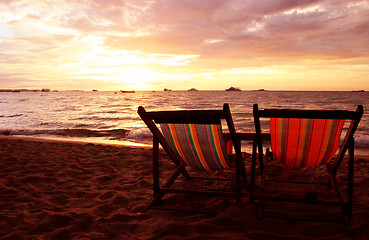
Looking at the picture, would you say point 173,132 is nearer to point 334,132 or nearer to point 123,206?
point 123,206

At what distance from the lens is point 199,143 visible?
268cm

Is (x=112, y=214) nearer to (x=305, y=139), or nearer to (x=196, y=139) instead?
(x=196, y=139)

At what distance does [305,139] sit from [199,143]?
1.06 m

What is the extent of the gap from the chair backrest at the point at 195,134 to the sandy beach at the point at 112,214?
541mm

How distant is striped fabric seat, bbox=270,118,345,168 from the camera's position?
95.0 inches

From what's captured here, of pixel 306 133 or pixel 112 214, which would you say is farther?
pixel 112 214

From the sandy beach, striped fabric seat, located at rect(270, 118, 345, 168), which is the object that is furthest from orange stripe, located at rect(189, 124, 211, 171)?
striped fabric seat, located at rect(270, 118, 345, 168)

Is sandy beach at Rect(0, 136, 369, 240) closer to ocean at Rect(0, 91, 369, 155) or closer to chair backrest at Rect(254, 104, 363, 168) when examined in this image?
chair backrest at Rect(254, 104, 363, 168)

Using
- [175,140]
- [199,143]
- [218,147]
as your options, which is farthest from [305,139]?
[175,140]

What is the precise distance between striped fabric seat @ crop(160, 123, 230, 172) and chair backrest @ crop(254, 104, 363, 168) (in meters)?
0.41

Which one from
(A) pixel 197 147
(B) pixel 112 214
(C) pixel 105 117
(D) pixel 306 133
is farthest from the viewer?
(C) pixel 105 117

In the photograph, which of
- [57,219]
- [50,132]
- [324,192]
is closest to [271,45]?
[50,132]

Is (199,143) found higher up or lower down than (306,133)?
lower down

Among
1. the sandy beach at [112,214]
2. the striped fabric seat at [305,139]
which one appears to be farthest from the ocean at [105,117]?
the striped fabric seat at [305,139]
